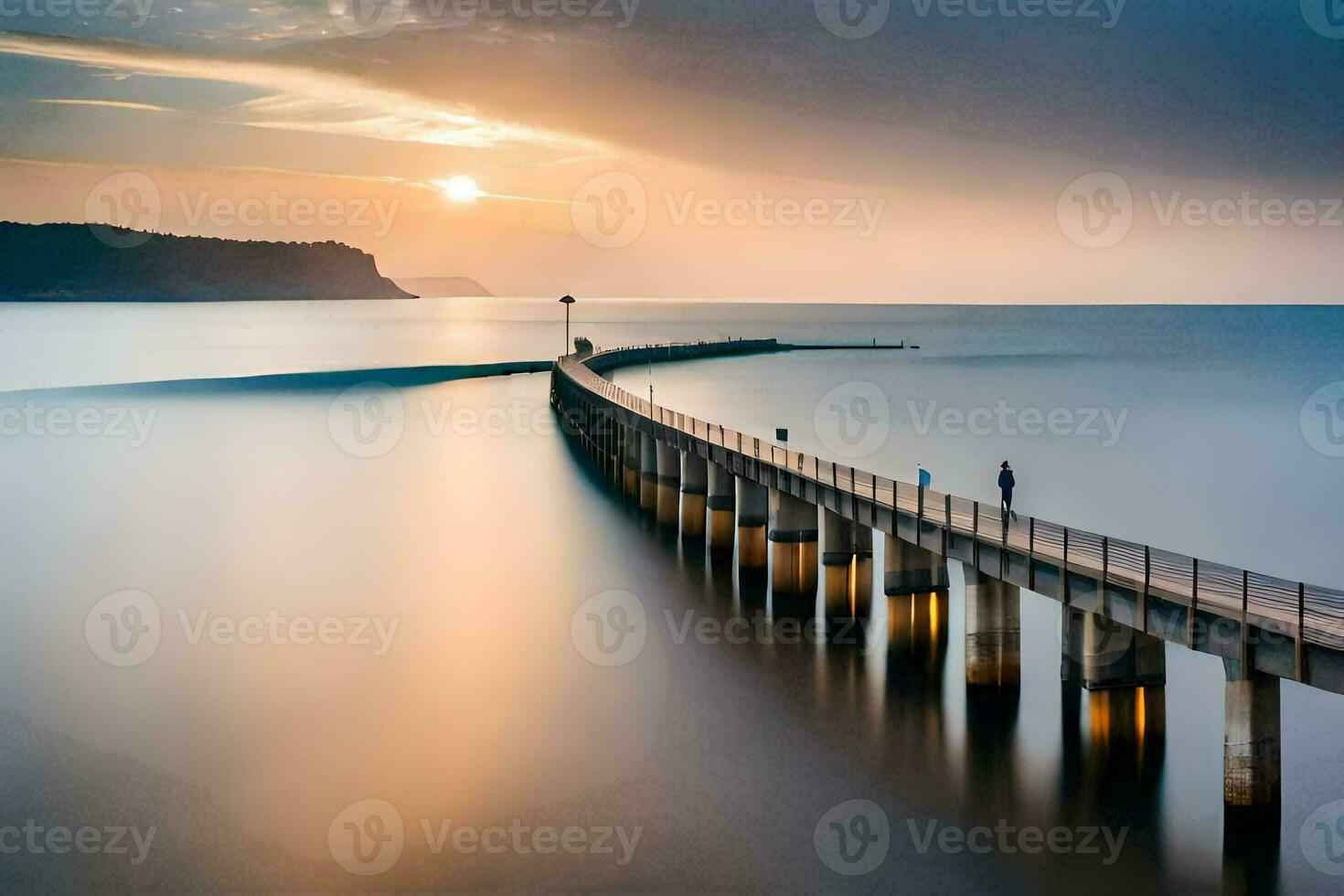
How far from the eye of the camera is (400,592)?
115 feet

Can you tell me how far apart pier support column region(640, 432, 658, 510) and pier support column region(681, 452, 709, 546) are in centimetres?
392

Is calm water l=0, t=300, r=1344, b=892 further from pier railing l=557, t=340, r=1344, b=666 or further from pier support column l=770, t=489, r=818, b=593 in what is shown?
pier railing l=557, t=340, r=1344, b=666

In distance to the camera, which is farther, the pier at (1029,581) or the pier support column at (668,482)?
the pier support column at (668,482)

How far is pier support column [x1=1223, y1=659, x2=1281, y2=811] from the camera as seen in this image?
16172 millimetres

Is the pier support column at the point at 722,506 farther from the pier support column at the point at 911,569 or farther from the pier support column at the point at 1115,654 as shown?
the pier support column at the point at 1115,654

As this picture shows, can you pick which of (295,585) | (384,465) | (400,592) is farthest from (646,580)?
(384,465)

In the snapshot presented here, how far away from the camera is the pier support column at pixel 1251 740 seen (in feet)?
53.1

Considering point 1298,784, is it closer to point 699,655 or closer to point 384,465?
point 699,655

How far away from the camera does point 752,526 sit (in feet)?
108

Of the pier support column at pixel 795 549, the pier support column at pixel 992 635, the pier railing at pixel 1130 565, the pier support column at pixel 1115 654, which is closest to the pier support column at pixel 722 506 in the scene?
the pier support column at pixel 795 549

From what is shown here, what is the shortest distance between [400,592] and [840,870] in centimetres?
1936

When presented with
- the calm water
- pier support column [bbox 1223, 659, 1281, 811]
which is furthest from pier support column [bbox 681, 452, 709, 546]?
pier support column [bbox 1223, 659, 1281, 811]

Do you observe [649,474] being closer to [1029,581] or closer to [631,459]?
[631,459]

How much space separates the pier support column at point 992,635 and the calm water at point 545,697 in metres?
0.47
